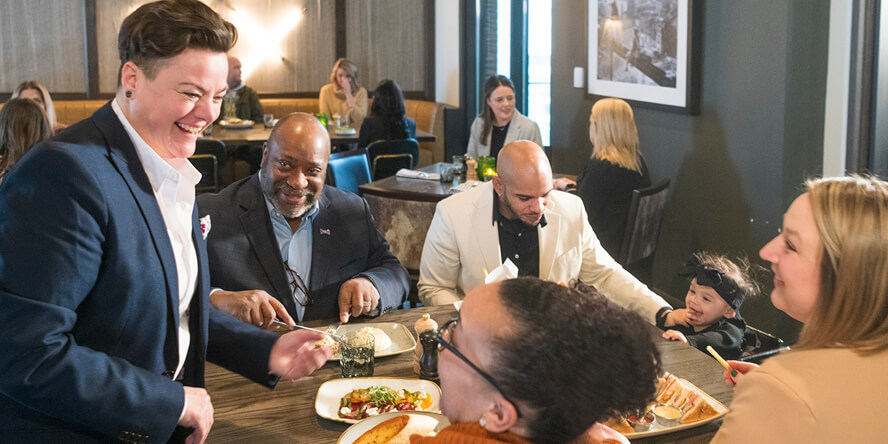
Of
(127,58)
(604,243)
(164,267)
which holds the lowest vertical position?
(604,243)

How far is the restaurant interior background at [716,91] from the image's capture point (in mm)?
3666

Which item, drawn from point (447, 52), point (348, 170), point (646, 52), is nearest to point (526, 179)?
point (348, 170)

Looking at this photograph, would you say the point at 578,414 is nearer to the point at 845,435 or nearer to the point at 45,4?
the point at 845,435

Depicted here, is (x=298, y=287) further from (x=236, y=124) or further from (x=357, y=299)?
(x=236, y=124)

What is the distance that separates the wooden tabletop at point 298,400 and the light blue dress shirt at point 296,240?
0.69m

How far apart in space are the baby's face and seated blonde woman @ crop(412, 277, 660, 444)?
57.2 inches

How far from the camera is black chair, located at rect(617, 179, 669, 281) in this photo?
155 inches

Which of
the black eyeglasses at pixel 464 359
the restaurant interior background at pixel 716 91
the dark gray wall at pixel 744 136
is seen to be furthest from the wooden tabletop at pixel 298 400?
the dark gray wall at pixel 744 136

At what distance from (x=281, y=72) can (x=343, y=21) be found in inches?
40.1

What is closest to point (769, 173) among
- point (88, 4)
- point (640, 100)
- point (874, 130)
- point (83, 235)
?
point (874, 130)

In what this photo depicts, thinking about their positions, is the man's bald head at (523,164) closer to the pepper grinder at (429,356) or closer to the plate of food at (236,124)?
the pepper grinder at (429,356)

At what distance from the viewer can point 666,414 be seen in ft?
5.77

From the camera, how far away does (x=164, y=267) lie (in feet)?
4.73

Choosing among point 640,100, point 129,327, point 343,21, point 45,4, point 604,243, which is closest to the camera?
point 129,327
